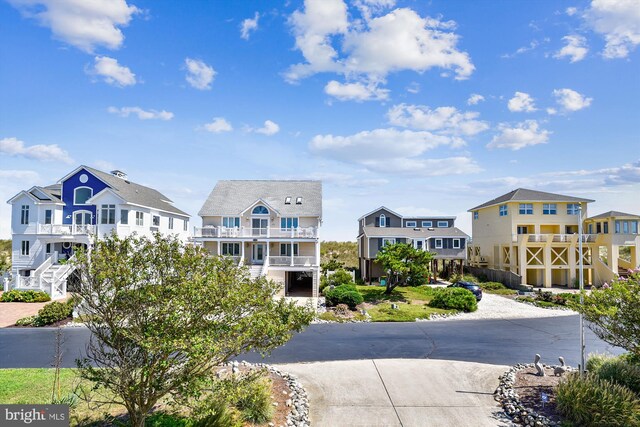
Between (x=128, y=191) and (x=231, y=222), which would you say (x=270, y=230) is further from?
(x=128, y=191)

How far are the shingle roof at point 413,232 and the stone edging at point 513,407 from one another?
25.4 m

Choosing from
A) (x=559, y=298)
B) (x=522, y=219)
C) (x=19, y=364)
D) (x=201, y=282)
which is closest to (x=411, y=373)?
(x=201, y=282)

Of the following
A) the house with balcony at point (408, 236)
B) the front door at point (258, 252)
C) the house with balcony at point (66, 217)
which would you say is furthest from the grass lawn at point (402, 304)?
the house with balcony at point (66, 217)

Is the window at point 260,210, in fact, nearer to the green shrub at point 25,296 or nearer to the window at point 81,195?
the window at point 81,195

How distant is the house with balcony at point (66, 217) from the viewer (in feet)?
102

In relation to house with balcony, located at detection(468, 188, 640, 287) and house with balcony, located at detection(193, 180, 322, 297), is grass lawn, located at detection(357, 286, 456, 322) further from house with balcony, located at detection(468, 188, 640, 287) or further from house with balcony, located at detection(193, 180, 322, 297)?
house with balcony, located at detection(468, 188, 640, 287)

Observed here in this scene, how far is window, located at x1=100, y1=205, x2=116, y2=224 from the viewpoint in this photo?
3141cm

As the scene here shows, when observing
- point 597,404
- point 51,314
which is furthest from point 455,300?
point 51,314

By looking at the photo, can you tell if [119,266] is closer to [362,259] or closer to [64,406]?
[64,406]

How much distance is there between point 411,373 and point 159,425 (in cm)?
837

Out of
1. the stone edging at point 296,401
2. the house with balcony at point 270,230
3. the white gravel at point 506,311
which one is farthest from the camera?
the house with balcony at point 270,230

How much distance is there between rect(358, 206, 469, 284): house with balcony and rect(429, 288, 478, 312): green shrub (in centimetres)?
1128

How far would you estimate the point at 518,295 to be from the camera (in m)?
31.7

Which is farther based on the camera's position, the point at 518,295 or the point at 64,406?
the point at 518,295
